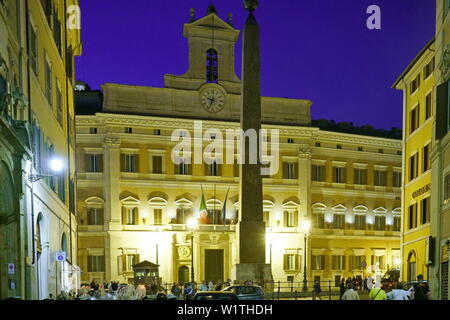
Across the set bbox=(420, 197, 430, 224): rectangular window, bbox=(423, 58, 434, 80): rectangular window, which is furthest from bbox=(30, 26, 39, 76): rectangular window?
bbox=(420, 197, 430, 224): rectangular window

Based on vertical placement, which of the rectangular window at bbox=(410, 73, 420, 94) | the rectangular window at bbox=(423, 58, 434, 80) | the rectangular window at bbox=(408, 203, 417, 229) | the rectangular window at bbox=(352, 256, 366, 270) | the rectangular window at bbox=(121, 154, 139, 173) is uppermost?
the rectangular window at bbox=(423, 58, 434, 80)

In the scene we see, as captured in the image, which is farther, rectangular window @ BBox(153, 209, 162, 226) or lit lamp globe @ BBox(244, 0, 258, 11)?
rectangular window @ BBox(153, 209, 162, 226)

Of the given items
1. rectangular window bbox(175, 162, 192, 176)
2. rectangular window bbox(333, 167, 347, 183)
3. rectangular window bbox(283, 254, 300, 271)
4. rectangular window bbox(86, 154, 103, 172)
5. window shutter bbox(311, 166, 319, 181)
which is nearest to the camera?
rectangular window bbox(86, 154, 103, 172)

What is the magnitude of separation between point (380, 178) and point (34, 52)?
35400 mm

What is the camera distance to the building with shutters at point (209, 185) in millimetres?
35875

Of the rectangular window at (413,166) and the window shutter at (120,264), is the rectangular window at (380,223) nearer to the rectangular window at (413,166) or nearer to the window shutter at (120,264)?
the rectangular window at (413,166)

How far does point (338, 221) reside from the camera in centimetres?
4109

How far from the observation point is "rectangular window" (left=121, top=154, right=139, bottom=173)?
36.5 meters

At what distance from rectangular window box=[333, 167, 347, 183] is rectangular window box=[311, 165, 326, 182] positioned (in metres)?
1.15

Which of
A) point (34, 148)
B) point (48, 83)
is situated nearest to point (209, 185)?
point (48, 83)

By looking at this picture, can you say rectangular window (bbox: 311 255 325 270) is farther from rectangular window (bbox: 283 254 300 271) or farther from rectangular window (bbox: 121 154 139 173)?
rectangular window (bbox: 121 154 139 173)

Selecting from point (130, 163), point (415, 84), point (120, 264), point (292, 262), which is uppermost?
point (415, 84)

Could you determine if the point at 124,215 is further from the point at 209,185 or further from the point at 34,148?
the point at 34,148

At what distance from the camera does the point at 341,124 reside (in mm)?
43625
